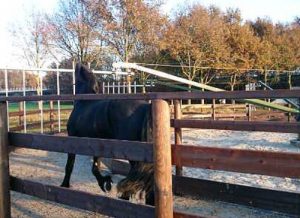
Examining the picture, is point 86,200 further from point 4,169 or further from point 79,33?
point 79,33

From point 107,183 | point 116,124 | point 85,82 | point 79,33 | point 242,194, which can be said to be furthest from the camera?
point 79,33

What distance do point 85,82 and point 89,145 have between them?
3246mm

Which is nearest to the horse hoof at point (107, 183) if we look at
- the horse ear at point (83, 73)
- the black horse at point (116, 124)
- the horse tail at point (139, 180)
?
the black horse at point (116, 124)

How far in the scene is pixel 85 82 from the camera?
21.2 ft

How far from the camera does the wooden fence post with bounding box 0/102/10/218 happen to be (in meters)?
4.11

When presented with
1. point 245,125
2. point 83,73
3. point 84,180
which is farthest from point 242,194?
point 83,73

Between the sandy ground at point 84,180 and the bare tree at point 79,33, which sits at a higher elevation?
the bare tree at point 79,33

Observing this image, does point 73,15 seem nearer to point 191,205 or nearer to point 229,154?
point 191,205

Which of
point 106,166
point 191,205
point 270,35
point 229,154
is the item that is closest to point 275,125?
point 191,205

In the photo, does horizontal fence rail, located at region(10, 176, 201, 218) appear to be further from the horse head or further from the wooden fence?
the horse head

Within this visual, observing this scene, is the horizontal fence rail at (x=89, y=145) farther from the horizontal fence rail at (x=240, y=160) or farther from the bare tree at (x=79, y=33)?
the bare tree at (x=79, y=33)

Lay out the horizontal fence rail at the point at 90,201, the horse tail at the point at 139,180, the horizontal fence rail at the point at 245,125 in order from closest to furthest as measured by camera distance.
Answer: the horizontal fence rail at the point at 90,201, the horse tail at the point at 139,180, the horizontal fence rail at the point at 245,125

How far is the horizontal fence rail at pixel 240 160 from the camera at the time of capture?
2432 millimetres

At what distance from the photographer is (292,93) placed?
7.30 feet
